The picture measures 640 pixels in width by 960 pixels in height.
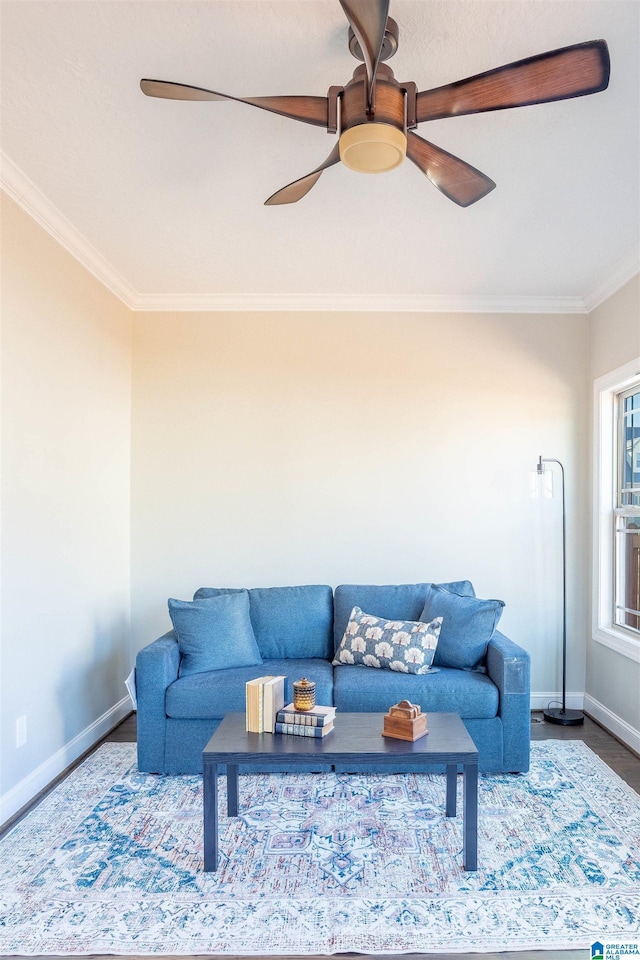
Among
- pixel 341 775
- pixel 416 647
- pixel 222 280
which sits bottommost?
pixel 341 775

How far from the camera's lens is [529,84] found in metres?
1.77

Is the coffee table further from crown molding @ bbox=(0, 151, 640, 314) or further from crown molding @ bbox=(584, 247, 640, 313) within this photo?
crown molding @ bbox=(0, 151, 640, 314)

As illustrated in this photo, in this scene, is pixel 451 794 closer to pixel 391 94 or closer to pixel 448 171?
pixel 448 171

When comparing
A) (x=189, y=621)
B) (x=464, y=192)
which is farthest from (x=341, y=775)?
(x=464, y=192)

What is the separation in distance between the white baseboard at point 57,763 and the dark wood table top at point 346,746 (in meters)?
1.02

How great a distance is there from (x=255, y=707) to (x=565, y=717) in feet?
7.75

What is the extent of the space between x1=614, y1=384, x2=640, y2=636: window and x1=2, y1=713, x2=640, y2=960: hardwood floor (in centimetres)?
67

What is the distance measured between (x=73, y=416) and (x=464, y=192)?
234cm

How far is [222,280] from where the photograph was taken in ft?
14.1

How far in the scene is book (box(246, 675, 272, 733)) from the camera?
9.01 feet

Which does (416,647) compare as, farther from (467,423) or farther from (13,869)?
(13,869)

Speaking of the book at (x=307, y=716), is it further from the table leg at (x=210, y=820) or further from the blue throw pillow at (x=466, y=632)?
the blue throw pillow at (x=466, y=632)

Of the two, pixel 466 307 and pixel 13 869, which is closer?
pixel 13 869

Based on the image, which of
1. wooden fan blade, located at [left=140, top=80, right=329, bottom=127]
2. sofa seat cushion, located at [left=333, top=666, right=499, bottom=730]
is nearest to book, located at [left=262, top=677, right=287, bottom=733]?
sofa seat cushion, located at [left=333, top=666, right=499, bottom=730]
